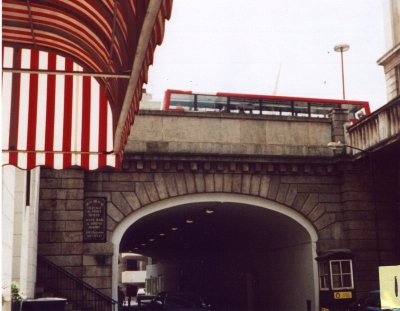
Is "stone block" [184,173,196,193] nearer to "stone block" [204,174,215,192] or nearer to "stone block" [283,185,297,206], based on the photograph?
"stone block" [204,174,215,192]

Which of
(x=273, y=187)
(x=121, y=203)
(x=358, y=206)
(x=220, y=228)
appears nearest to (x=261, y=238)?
(x=220, y=228)

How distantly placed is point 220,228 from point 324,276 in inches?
419

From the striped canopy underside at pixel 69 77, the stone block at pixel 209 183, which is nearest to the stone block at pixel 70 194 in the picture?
A: the stone block at pixel 209 183

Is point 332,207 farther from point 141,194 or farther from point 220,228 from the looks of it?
point 220,228

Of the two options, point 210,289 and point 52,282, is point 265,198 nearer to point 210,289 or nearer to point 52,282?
point 52,282

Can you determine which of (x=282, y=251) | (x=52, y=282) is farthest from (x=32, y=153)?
(x=282, y=251)

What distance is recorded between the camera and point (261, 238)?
2914cm

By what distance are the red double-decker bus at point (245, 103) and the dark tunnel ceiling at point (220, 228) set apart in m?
5.49

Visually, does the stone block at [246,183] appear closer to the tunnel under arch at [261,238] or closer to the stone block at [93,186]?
the tunnel under arch at [261,238]

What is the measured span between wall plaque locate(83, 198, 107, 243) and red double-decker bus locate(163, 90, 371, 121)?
8133 mm

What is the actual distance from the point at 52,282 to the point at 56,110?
12.6 meters

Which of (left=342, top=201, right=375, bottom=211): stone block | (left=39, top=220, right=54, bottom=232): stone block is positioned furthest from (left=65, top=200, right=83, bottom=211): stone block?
(left=342, top=201, right=375, bottom=211): stone block

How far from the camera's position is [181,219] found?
92.0ft

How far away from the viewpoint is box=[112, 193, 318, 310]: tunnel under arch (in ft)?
74.0
